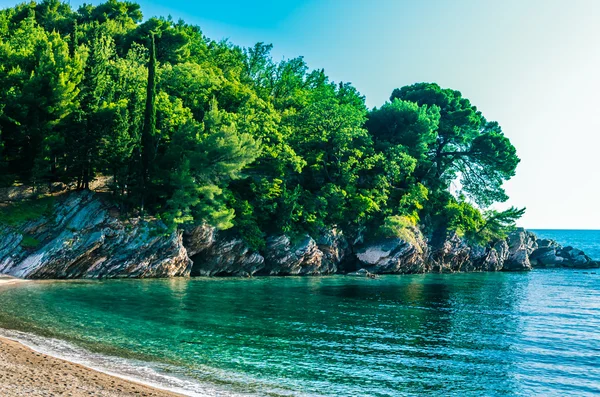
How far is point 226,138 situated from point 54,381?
33.8m

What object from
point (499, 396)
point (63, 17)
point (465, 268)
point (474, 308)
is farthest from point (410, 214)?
point (63, 17)

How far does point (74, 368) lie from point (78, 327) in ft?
22.8

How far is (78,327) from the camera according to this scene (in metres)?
20.3

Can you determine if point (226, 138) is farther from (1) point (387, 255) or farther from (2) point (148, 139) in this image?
(1) point (387, 255)

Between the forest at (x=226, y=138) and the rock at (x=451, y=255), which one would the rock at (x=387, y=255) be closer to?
the forest at (x=226, y=138)

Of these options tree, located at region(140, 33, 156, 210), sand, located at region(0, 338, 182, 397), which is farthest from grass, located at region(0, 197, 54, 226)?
sand, located at region(0, 338, 182, 397)

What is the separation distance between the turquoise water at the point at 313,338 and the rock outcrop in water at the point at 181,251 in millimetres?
3784

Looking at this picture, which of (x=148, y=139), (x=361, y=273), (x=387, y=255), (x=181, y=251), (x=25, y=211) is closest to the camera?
(x=25, y=211)

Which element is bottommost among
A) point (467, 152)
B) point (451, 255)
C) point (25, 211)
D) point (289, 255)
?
point (289, 255)

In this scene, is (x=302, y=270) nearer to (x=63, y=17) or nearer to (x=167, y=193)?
(x=167, y=193)

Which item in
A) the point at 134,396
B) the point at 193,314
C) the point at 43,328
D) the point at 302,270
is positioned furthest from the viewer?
the point at 302,270

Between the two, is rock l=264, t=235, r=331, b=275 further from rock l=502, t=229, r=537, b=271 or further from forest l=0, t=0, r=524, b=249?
rock l=502, t=229, r=537, b=271

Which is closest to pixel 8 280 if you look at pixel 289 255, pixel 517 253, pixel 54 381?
pixel 54 381

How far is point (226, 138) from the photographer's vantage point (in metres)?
44.4
